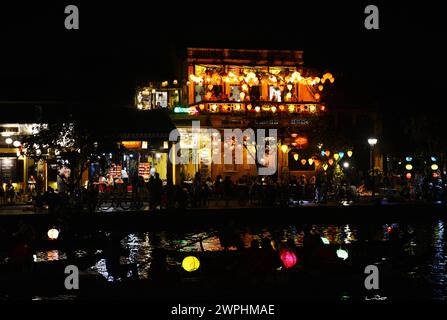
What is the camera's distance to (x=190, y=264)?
16297 millimetres

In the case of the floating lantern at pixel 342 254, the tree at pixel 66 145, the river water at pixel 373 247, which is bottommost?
the river water at pixel 373 247

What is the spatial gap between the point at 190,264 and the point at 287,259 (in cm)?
242

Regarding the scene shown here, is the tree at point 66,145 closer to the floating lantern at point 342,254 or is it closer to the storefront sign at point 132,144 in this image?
the storefront sign at point 132,144

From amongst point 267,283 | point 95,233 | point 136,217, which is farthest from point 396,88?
point 267,283

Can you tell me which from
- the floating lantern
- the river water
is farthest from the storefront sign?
the floating lantern

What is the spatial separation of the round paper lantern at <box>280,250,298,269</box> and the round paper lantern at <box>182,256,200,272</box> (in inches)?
84.7

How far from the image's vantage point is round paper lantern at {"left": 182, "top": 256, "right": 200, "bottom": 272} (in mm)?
16245

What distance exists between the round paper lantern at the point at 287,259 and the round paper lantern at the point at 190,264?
2.15m

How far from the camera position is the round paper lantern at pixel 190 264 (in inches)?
640

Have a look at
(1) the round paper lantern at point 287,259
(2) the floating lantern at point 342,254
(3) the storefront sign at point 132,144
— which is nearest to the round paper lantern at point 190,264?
(1) the round paper lantern at point 287,259
